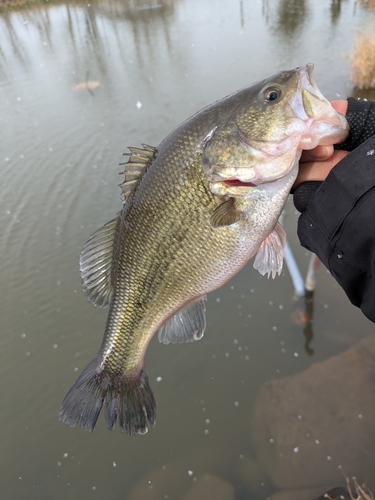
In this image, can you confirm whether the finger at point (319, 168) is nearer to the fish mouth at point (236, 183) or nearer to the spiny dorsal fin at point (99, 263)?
the fish mouth at point (236, 183)

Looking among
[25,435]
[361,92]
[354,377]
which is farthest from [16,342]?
[361,92]

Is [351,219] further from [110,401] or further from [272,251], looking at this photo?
[110,401]

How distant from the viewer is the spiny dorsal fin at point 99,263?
5.36ft

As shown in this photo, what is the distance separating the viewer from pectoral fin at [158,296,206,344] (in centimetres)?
168

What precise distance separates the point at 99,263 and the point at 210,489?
1940 millimetres

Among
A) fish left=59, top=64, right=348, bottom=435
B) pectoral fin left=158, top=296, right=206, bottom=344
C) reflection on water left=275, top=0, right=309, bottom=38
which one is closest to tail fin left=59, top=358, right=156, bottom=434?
fish left=59, top=64, right=348, bottom=435

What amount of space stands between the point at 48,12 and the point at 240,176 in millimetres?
18583

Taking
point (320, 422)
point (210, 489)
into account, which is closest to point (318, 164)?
point (320, 422)

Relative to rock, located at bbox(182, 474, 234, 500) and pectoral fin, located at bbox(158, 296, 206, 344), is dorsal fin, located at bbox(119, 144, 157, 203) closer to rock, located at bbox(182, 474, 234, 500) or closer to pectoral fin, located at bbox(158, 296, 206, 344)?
pectoral fin, located at bbox(158, 296, 206, 344)

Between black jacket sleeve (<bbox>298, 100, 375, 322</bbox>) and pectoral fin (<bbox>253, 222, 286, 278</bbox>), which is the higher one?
black jacket sleeve (<bbox>298, 100, 375, 322</bbox>)

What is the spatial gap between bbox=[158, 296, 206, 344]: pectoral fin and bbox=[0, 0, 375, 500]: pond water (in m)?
1.55

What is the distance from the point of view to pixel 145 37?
1097 cm

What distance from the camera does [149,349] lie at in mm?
3322

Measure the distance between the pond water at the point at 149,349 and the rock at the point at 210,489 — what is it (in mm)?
25
